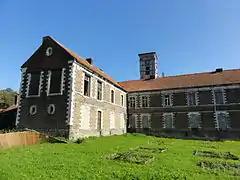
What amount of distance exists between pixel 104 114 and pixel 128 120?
25.9 ft

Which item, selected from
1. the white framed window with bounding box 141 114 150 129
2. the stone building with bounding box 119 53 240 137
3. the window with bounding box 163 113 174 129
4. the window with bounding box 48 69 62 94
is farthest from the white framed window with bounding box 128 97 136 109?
the window with bounding box 48 69 62 94

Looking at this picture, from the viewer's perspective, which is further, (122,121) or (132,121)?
(132,121)

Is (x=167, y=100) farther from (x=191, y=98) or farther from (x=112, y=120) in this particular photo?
(x=112, y=120)

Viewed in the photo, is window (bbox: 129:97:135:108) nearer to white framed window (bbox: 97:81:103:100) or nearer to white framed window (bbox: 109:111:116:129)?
white framed window (bbox: 109:111:116:129)

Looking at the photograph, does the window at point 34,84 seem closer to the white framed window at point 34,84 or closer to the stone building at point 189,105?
the white framed window at point 34,84

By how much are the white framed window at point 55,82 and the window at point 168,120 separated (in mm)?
15276

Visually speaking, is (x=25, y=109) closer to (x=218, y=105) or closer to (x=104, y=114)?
(x=104, y=114)

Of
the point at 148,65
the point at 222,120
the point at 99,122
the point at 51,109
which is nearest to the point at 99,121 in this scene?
the point at 99,122

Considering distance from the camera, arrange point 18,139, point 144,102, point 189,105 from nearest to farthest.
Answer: point 18,139 < point 189,105 < point 144,102

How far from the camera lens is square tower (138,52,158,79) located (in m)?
36.1

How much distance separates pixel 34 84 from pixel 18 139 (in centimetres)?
766

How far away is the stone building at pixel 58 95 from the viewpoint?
16.5m

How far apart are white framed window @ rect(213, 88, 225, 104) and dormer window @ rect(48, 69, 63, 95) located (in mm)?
18967

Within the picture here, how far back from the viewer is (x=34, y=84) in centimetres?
1841
